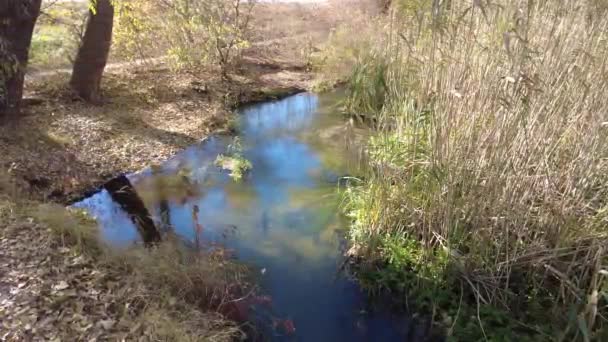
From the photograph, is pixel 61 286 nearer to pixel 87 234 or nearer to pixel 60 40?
pixel 87 234

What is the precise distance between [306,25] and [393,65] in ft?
37.3

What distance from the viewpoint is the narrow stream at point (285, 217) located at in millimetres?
3453

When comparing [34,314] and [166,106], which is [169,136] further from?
[34,314]

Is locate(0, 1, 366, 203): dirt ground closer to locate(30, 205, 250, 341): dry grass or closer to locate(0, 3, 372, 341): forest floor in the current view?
locate(0, 3, 372, 341): forest floor

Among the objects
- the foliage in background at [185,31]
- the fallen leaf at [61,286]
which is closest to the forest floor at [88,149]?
the fallen leaf at [61,286]

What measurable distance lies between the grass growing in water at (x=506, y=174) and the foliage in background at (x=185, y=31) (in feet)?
16.6

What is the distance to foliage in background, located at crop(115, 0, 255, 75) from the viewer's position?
764 centimetres

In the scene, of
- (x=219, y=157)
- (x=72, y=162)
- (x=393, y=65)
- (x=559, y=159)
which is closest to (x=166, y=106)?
(x=219, y=157)

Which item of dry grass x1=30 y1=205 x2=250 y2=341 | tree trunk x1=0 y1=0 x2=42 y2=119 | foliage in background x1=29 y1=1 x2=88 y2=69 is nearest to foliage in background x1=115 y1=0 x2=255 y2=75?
foliage in background x1=29 y1=1 x2=88 y2=69

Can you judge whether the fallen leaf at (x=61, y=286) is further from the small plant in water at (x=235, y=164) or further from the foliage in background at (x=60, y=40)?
the foliage in background at (x=60, y=40)

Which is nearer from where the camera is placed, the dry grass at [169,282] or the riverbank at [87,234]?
the riverbank at [87,234]

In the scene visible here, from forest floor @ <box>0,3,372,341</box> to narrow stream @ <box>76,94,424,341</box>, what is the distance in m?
0.49

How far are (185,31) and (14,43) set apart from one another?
3.98 metres

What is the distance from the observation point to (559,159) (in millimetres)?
2990
